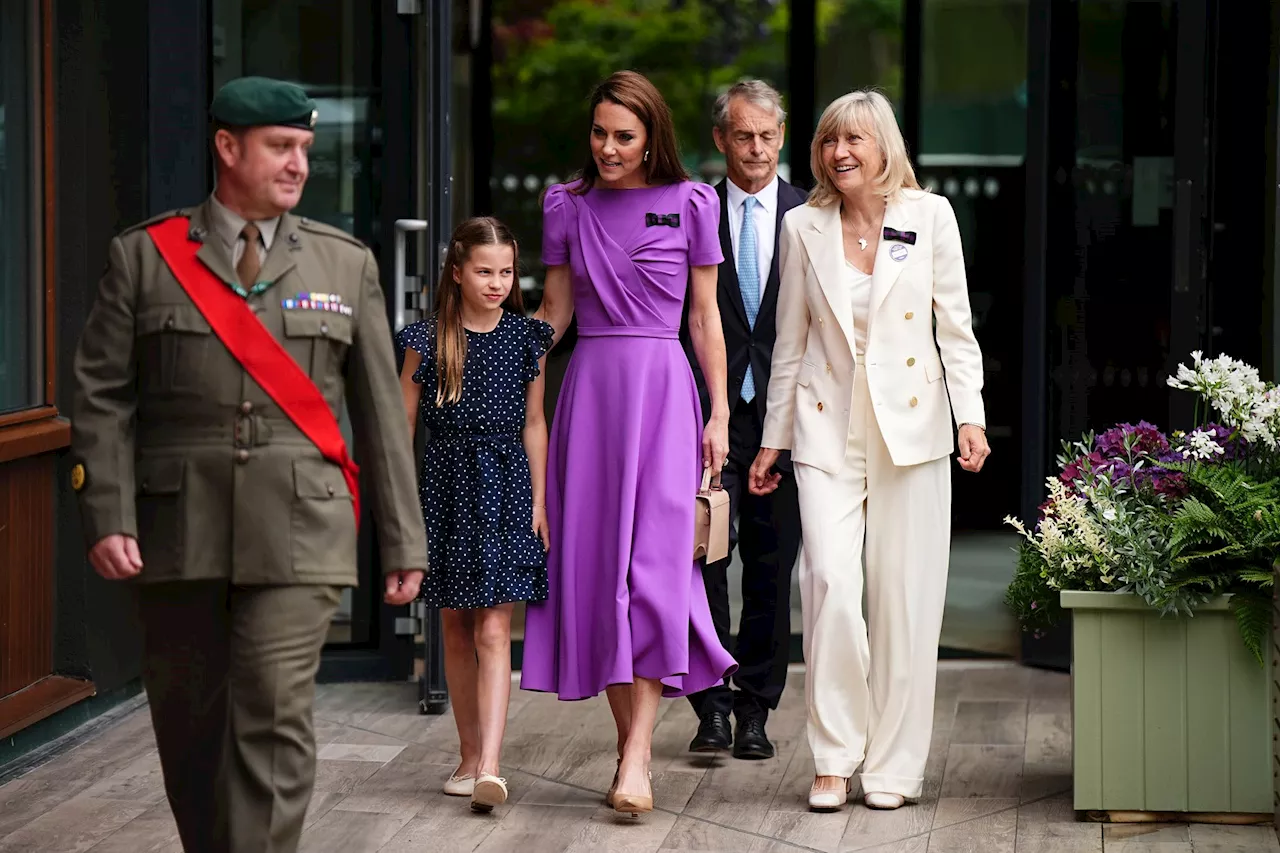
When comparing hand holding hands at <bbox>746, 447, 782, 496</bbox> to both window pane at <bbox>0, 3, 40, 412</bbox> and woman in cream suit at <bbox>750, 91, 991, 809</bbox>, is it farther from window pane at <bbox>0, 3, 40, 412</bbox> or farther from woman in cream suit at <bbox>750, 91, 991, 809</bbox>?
window pane at <bbox>0, 3, 40, 412</bbox>

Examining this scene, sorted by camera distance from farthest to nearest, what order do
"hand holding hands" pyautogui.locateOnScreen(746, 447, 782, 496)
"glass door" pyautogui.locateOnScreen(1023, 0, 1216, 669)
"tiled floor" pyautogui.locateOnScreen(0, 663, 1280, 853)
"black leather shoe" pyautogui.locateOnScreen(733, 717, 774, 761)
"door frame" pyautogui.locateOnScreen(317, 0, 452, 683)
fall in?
"glass door" pyautogui.locateOnScreen(1023, 0, 1216, 669) < "door frame" pyautogui.locateOnScreen(317, 0, 452, 683) < "black leather shoe" pyautogui.locateOnScreen(733, 717, 774, 761) < "hand holding hands" pyautogui.locateOnScreen(746, 447, 782, 496) < "tiled floor" pyautogui.locateOnScreen(0, 663, 1280, 853)

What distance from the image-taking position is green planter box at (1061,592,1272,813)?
4668mm

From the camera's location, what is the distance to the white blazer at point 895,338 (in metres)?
4.84

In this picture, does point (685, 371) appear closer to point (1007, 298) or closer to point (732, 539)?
point (732, 539)

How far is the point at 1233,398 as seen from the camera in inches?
191

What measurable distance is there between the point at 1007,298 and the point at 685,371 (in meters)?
5.45

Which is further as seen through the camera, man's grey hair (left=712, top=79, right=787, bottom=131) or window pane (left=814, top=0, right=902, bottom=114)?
window pane (left=814, top=0, right=902, bottom=114)

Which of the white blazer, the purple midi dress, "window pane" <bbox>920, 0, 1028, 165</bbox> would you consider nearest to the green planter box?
the white blazer

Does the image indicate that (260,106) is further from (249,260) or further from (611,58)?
(611,58)

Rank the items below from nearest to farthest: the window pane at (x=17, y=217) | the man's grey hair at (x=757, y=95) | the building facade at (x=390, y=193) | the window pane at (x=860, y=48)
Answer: the man's grey hair at (x=757, y=95) → the window pane at (x=17, y=217) → the building facade at (x=390, y=193) → the window pane at (x=860, y=48)

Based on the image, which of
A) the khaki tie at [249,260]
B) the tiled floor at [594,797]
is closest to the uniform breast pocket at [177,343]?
the khaki tie at [249,260]

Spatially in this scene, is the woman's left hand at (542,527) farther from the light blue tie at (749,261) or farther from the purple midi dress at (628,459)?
the light blue tie at (749,261)

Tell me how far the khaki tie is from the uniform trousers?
545mm

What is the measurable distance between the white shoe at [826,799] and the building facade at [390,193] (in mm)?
1856
